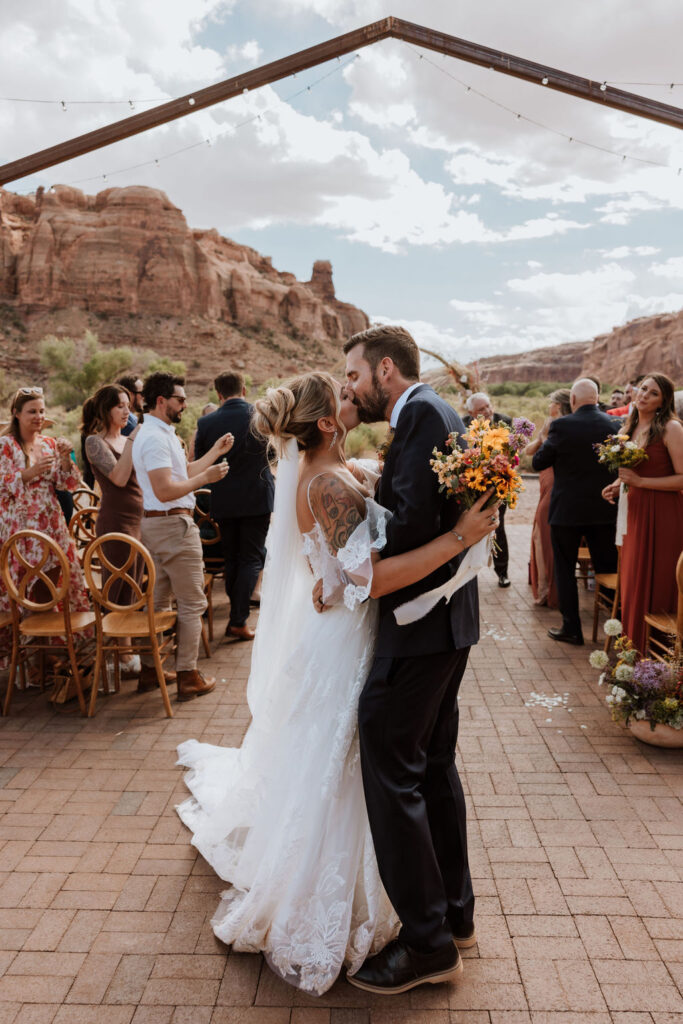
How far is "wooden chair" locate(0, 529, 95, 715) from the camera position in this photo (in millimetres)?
4359

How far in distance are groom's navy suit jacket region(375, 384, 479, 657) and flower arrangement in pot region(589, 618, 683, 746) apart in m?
2.19

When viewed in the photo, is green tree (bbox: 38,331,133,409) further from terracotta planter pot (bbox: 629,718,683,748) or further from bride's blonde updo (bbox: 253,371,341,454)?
bride's blonde updo (bbox: 253,371,341,454)

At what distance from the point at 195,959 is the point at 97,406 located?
13.7ft

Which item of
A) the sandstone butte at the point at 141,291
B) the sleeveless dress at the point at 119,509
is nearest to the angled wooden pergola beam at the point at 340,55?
the sleeveless dress at the point at 119,509

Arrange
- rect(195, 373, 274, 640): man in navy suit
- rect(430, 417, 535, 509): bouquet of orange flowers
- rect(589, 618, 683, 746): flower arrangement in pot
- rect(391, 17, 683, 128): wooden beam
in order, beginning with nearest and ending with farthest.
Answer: rect(430, 417, 535, 509): bouquet of orange flowers → rect(589, 618, 683, 746): flower arrangement in pot → rect(195, 373, 274, 640): man in navy suit → rect(391, 17, 683, 128): wooden beam

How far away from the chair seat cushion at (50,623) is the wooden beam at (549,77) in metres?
10.5

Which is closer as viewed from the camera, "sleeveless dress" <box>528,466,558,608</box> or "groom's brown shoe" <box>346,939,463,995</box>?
"groom's brown shoe" <box>346,939,463,995</box>

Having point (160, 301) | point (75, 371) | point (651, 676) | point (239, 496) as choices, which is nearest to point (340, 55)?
point (239, 496)

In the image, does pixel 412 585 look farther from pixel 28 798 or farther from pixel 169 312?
pixel 169 312

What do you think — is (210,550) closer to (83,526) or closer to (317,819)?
(83,526)

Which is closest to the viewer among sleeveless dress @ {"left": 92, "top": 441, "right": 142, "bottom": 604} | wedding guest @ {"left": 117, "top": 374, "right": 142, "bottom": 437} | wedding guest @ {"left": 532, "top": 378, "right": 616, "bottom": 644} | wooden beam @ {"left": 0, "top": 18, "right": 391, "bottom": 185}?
sleeveless dress @ {"left": 92, "top": 441, "right": 142, "bottom": 604}

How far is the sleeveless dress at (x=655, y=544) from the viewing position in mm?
4680

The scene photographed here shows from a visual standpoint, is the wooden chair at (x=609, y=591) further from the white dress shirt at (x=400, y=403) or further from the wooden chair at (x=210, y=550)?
the white dress shirt at (x=400, y=403)

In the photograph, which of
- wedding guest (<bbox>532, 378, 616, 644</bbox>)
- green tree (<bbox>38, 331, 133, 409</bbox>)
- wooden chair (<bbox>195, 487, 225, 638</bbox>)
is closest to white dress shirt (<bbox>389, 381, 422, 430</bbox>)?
wedding guest (<bbox>532, 378, 616, 644</bbox>)
